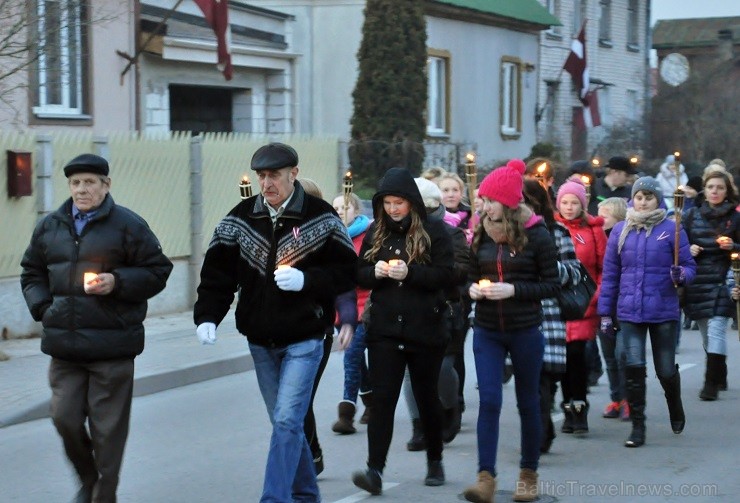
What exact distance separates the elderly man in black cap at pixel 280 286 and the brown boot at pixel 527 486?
1313mm

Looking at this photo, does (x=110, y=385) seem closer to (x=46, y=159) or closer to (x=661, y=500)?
(x=661, y=500)

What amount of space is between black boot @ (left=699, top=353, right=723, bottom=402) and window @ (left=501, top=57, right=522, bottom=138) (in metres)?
21.3

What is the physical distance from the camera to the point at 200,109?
22688 millimetres

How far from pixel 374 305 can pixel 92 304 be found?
64.0 inches

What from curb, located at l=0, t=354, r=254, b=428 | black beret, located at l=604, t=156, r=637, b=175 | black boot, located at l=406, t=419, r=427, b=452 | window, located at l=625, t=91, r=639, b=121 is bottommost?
curb, located at l=0, t=354, r=254, b=428

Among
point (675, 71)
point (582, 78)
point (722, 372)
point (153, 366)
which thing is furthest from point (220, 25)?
point (675, 71)

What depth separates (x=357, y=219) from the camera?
9.47m

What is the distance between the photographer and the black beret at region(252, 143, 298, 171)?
21.6 feet

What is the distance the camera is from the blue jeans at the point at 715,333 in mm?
10891

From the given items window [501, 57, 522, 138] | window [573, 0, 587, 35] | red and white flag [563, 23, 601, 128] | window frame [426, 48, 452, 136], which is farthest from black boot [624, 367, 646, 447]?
window [573, 0, 587, 35]

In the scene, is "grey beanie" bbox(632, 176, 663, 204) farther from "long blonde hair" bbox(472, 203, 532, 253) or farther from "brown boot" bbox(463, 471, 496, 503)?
"brown boot" bbox(463, 471, 496, 503)

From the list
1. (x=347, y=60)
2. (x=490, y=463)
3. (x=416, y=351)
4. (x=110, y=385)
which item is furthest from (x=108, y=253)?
(x=347, y=60)

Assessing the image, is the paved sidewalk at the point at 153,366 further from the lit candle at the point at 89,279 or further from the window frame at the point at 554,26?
the window frame at the point at 554,26

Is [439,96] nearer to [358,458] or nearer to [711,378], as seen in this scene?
[711,378]
